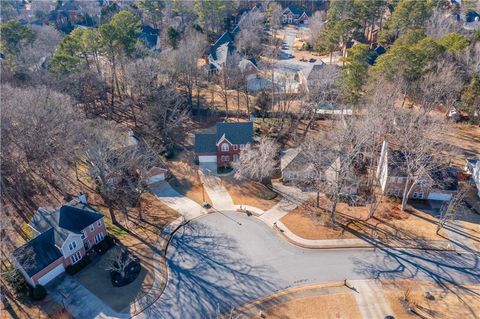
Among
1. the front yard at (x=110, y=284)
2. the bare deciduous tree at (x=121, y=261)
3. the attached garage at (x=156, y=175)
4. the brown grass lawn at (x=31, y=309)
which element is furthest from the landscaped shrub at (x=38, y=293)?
the attached garage at (x=156, y=175)

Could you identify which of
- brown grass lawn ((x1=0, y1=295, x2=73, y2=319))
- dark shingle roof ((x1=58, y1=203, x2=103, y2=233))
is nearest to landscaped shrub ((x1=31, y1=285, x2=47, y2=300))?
brown grass lawn ((x1=0, y1=295, x2=73, y2=319))

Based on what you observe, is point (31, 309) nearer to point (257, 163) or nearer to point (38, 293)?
point (38, 293)

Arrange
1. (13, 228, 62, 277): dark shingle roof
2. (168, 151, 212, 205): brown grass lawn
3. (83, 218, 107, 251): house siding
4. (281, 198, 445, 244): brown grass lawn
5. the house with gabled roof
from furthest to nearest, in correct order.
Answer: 1. the house with gabled roof
2. (168, 151, 212, 205): brown grass lawn
3. (281, 198, 445, 244): brown grass lawn
4. (83, 218, 107, 251): house siding
5. (13, 228, 62, 277): dark shingle roof

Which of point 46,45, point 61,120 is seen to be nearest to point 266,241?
point 61,120

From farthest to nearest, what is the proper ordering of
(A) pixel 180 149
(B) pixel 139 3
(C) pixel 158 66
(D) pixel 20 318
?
(B) pixel 139 3 → (C) pixel 158 66 → (A) pixel 180 149 → (D) pixel 20 318

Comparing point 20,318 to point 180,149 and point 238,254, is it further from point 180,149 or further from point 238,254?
point 180,149

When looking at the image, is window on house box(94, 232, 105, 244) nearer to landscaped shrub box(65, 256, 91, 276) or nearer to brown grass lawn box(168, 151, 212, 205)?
landscaped shrub box(65, 256, 91, 276)
